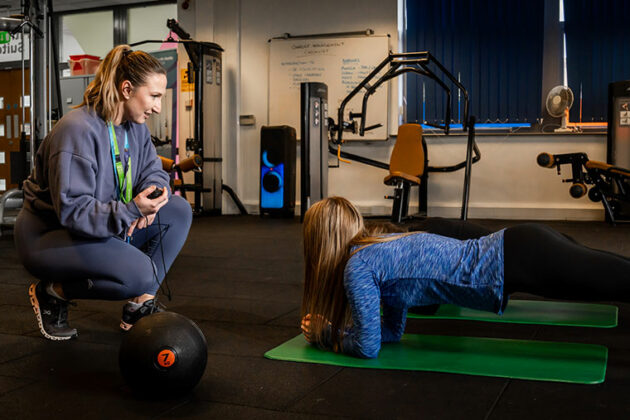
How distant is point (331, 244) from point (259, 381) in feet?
1.33

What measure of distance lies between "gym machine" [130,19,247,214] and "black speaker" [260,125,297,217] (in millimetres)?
608

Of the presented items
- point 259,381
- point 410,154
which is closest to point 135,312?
point 259,381

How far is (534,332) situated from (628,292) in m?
0.65

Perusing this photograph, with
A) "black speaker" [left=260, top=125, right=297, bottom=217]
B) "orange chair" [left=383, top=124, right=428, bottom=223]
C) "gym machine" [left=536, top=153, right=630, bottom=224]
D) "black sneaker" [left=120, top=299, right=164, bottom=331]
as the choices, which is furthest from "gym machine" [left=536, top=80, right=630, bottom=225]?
"black sneaker" [left=120, top=299, right=164, bottom=331]

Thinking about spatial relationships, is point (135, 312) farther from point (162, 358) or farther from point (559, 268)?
point (559, 268)

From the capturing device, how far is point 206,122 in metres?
7.23

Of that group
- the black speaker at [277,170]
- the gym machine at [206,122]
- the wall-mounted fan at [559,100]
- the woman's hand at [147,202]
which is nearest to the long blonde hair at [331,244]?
the woman's hand at [147,202]

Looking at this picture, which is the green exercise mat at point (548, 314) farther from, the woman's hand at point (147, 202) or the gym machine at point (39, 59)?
the gym machine at point (39, 59)

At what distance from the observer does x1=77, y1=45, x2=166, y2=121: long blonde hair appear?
75.3 inches

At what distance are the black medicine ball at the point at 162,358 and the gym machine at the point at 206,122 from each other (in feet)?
17.5

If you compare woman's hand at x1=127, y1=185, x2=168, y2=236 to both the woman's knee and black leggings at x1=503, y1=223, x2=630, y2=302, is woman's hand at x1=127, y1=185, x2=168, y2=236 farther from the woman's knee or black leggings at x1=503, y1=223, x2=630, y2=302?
black leggings at x1=503, y1=223, x2=630, y2=302

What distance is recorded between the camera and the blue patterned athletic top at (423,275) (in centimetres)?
169

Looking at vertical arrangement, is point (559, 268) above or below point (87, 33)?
below

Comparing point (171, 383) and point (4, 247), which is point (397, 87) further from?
point (171, 383)
